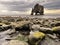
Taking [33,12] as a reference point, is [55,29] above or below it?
above

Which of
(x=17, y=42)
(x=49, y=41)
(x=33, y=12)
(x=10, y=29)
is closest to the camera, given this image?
(x=17, y=42)

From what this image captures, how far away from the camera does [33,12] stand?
98.4 m

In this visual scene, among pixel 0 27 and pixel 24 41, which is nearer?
pixel 24 41

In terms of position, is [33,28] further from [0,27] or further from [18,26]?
[0,27]

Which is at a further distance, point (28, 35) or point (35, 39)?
point (28, 35)

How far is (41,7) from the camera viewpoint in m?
102

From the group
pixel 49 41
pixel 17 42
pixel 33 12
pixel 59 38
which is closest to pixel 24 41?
pixel 17 42

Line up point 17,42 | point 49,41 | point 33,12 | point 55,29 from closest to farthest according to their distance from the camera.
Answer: point 17,42 → point 49,41 → point 55,29 → point 33,12

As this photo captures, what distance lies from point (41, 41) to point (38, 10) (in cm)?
9428

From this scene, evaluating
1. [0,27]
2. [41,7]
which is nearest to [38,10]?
[41,7]

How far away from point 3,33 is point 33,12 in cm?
8919

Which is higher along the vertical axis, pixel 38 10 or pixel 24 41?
pixel 24 41

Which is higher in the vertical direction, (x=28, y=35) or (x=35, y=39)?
(x=35, y=39)

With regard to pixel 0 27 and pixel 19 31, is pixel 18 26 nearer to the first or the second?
pixel 19 31
